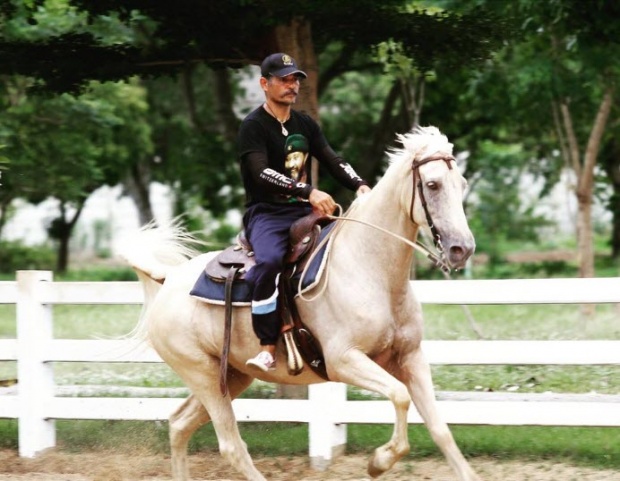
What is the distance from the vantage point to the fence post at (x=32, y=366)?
9.03m

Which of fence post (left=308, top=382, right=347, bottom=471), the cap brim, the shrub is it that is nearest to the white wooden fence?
fence post (left=308, top=382, right=347, bottom=471)

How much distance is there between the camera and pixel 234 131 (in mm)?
23641

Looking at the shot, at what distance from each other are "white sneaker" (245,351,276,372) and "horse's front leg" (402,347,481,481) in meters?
0.82

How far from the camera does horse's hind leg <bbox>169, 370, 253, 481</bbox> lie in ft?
24.3

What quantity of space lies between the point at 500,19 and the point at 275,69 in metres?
3.90

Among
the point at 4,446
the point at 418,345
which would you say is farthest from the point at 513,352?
the point at 4,446

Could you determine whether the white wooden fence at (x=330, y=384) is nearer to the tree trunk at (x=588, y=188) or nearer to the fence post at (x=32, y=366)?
the fence post at (x=32, y=366)

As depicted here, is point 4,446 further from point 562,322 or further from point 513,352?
point 562,322

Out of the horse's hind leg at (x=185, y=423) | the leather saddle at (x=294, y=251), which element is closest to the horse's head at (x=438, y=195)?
the leather saddle at (x=294, y=251)

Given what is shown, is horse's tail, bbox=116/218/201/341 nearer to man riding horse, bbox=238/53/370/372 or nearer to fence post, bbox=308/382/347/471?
man riding horse, bbox=238/53/370/372

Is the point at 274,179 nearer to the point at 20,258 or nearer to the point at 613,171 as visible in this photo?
the point at 613,171

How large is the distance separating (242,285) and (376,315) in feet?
3.44

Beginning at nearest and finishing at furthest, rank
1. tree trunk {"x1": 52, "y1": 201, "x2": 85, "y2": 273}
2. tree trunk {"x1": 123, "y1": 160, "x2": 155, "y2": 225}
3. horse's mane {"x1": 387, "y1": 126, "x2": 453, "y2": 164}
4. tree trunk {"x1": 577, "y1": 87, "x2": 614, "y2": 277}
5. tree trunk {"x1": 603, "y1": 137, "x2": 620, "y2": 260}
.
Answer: horse's mane {"x1": 387, "y1": 126, "x2": 453, "y2": 164}
tree trunk {"x1": 577, "y1": 87, "x2": 614, "y2": 277}
tree trunk {"x1": 603, "y1": 137, "x2": 620, "y2": 260}
tree trunk {"x1": 123, "y1": 160, "x2": 155, "y2": 225}
tree trunk {"x1": 52, "y1": 201, "x2": 85, "y2": 273}

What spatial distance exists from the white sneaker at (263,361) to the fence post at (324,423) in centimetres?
183
